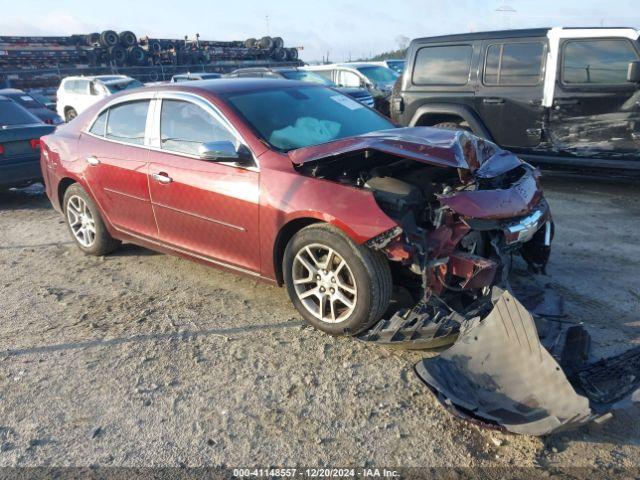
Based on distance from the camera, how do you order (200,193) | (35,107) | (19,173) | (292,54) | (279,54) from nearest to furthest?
(200,193)
(19,173)
(35,107)
(279,54)
(292,54)

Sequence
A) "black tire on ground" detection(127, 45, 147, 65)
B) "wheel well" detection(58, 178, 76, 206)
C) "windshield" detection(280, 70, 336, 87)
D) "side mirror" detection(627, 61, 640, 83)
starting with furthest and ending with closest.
Answer: 1. "black tire on ground" detection(127, 45, 147, 65)
2. "windshield" detection(280, 70, 336, 87)
3. "side mirror" detection(627, 61, 640, 83)
4. "wheel well" detection(58, 178, 76, 206)

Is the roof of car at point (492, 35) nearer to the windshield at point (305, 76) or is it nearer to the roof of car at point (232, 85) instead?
the roof of car at point (232, 85)

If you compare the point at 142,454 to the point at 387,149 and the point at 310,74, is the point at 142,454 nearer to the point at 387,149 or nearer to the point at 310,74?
the point at 387,149

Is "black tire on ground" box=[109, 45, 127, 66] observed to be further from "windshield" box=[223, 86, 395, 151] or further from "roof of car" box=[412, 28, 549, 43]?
"windshield" box=[223, 86, 395, 151]

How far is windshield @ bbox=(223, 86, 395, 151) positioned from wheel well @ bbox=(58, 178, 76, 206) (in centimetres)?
227

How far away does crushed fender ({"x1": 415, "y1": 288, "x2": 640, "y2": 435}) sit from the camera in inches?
100.0

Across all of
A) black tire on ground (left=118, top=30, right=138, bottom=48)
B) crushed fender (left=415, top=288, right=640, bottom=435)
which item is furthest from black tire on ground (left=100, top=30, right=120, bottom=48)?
crushed fender (left=415, top=288, right=640, bottom=435)

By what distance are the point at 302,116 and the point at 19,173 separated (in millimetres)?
5088

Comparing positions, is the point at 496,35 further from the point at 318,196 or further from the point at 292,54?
the point at 292,54

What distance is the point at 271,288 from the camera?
4570 mm

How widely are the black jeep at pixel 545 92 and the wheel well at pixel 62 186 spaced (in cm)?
461

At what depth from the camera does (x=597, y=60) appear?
22.0 feet

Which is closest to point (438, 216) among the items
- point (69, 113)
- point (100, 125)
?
point (100, 125)

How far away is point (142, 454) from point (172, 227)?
217 cm
